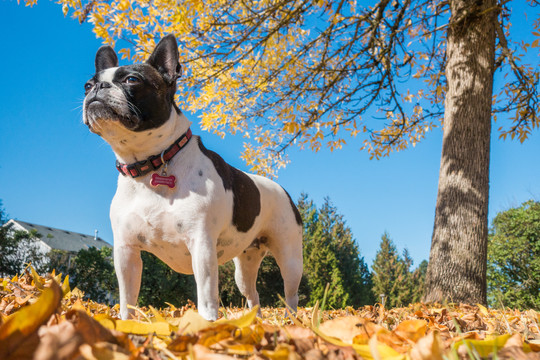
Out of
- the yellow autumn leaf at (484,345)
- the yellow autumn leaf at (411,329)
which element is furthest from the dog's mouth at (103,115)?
the yellow autumn leaf at (484,345)

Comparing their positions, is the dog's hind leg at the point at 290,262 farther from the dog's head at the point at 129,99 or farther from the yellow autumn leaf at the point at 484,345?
the yellow autumn leaf at the point at 484,345

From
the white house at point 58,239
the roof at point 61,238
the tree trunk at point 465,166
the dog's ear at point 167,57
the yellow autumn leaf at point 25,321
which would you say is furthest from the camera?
the roof at point 61,238

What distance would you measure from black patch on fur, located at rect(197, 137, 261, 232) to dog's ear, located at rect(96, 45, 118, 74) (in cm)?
96

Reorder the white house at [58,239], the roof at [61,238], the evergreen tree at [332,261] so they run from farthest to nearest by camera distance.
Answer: the roof at [61,238], the white house at [58,239], the evergreen tree at [332,261]

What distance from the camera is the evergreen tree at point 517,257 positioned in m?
16.4

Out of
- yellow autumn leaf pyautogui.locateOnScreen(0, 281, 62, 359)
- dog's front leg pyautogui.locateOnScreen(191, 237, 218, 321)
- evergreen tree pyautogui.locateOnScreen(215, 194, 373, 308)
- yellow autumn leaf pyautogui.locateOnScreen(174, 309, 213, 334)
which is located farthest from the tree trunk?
evergreen tree pyautogui.locateOnScreen(215, 194, 373, 308)

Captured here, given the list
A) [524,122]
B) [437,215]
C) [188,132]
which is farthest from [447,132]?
[188,132]

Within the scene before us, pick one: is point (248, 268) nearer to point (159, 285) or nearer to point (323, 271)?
point (159, 285)

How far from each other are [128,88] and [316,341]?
6.52 ft

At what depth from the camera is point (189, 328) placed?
1.16m

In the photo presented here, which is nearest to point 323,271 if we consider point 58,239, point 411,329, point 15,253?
point 15,253

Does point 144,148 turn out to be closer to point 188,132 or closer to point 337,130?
point 188,132

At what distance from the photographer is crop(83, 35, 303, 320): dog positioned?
2.46m

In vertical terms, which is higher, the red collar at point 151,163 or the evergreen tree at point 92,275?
the evergreen tree at point 92,275
